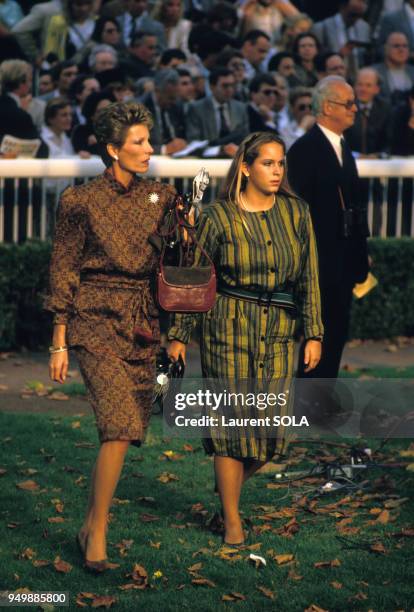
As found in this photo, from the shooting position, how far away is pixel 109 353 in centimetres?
616

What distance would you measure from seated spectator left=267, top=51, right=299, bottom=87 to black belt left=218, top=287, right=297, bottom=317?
30.0ft

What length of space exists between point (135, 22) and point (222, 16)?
1.04 metres

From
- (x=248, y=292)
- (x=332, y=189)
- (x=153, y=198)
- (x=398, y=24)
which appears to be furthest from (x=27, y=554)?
(x=398, y=24)

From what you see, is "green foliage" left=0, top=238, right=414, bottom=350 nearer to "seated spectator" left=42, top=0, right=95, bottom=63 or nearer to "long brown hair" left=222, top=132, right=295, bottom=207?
"seated spectator" left=42, top=0, right=95, bottom=63

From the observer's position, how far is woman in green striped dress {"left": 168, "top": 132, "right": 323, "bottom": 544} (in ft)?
21.3

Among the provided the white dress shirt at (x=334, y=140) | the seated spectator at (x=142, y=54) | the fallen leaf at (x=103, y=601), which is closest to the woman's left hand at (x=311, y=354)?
the fallen leaf at (x=103, y=601)

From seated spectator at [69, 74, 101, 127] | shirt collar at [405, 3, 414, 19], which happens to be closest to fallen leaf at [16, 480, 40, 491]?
seated spectator at [69, 74, 101, 127]

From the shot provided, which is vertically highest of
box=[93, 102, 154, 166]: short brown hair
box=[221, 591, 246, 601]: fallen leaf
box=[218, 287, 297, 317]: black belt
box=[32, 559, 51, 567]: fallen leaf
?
box=[93, 102, 154, 166]: short brown hair

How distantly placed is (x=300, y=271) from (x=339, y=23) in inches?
429

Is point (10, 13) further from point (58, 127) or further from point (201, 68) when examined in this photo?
point (58, 127)

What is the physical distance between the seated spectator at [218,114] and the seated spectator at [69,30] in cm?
219

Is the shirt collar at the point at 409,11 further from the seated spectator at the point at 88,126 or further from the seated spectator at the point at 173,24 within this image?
the seated spectator at the point at 88,126

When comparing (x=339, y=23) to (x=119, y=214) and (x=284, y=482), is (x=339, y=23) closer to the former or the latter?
(x=284, y=482)

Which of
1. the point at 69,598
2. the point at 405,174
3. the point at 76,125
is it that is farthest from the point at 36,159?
the point at 69,598
